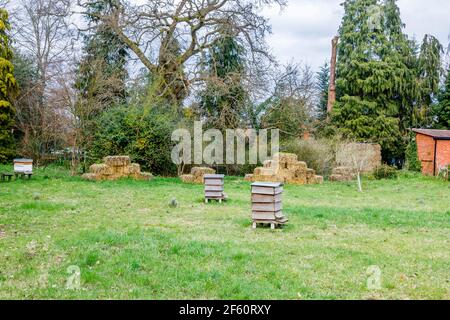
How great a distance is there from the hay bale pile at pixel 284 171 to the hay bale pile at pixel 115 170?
526cm

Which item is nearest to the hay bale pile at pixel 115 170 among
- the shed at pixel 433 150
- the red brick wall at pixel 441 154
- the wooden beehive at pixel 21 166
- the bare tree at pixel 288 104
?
the wooden beehive at pixel 21 166

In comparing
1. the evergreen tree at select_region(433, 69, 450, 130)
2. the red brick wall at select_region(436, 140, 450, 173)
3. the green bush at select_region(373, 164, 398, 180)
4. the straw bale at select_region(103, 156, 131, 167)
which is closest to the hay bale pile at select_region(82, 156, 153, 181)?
the straw bale at select_region(103, 156, 131, 167)

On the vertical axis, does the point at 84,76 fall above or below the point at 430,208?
above

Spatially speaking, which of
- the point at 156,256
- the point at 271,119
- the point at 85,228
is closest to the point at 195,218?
the point at 85,228

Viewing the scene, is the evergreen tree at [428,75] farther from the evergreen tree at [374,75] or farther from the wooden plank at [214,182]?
the wooden plank at [214,182]

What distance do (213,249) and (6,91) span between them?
78.1 feet

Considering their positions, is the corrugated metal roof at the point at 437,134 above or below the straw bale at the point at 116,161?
above

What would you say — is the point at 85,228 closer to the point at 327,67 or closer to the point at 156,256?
the point at 156,256

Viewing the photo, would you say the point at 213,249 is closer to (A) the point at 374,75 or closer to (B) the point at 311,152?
(B) the point at 311,152

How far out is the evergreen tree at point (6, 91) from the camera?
26.3 metres

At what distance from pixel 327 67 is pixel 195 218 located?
33.2 meters

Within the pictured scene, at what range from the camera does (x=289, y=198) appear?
15.2 meters

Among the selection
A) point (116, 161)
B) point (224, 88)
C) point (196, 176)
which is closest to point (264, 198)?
point (196, 176)
